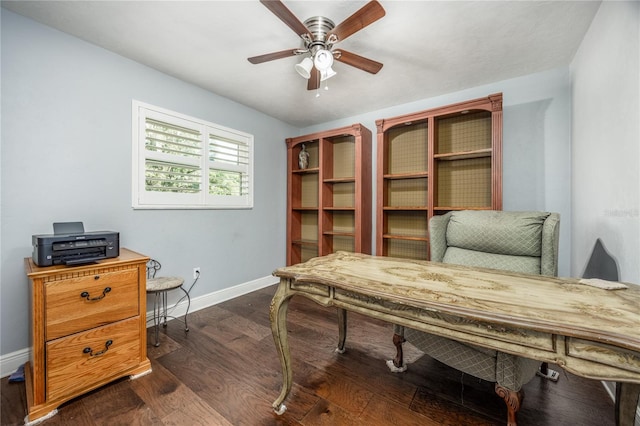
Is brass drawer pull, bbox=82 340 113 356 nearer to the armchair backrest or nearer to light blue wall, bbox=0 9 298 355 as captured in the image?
light blue wall, bbox=0 9 298 355

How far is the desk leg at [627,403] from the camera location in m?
1.03

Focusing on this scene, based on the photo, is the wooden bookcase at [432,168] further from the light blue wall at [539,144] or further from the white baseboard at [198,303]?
the white baseboard at [198,303]

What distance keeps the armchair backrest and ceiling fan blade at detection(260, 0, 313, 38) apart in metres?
1.68

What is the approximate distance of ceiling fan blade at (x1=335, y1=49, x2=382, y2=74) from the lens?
6.03 feet

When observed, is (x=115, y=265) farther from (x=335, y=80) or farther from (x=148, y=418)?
(x=335, y=80)

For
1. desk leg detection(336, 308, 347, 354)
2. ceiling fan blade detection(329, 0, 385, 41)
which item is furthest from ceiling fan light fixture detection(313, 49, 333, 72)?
desk leg detection(336, 308, 347, 354)

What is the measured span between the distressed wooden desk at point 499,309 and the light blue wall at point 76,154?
1792mm

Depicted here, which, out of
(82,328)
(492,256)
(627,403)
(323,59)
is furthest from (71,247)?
(627,403)

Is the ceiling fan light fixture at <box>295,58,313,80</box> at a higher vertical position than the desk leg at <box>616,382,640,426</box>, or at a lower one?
higher

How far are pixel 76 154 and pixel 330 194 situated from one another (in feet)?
9.06

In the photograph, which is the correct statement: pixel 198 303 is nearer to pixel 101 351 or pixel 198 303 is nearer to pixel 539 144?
pixel 101 351

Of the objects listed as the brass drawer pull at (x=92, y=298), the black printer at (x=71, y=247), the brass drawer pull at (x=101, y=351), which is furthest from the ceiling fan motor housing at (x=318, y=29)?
the brass drawer pull at (x=101, y=351)

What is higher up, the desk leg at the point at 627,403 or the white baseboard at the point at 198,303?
the desk leg at the point at 627,403

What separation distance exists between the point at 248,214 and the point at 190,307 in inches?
50.6
